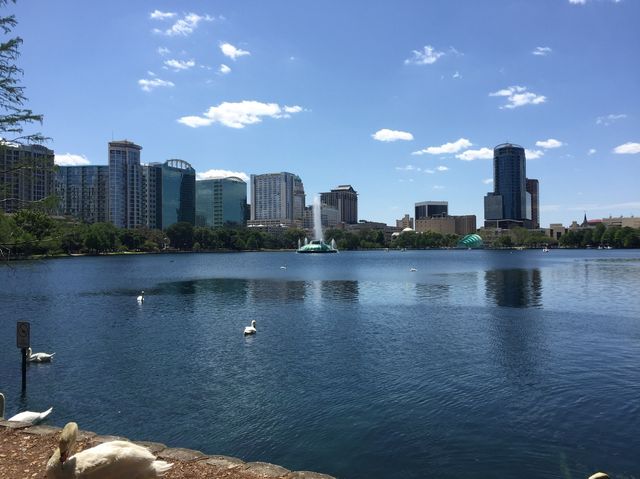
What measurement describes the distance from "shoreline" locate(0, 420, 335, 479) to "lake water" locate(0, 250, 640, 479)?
14.8 ft

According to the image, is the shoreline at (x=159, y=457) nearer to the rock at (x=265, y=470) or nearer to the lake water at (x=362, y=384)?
the rock at (x=265, y=470)

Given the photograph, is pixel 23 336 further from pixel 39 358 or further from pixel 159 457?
pixel 159 457

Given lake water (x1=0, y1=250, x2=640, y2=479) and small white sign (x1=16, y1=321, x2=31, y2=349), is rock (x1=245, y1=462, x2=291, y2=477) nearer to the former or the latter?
lake water (x1=0, y1=250, x2=640, y2=479)

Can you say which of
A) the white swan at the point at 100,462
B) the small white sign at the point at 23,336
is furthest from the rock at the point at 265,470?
the small white sign at the point at 23,336

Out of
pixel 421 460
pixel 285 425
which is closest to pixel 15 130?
pixel 285 425

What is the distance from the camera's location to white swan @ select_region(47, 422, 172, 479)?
827 cm

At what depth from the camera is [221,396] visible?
73.7ft

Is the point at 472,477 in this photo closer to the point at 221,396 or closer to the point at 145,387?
the point at 221,396

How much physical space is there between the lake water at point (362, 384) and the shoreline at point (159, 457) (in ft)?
14.8

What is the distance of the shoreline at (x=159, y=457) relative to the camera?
11.0 metres

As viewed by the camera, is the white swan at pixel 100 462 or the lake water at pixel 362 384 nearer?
the white swan at pixel 100 462

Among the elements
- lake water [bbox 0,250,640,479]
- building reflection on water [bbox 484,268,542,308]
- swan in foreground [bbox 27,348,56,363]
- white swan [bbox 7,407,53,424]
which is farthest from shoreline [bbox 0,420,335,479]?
building reflection on water [bbox 484,268,542,308]

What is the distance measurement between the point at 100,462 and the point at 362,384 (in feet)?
55.9

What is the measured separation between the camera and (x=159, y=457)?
11891 millimetres
